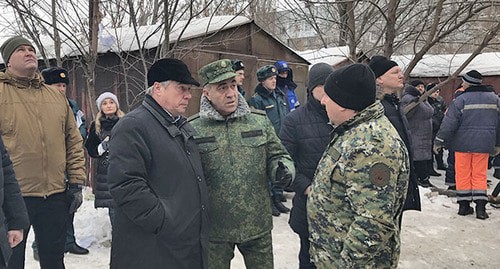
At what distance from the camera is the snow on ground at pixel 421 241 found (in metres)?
3.90

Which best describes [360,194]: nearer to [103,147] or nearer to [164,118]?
[164,118]

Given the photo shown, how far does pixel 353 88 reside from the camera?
1.96 metres

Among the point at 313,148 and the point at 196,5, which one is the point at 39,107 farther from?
the point at 196,5

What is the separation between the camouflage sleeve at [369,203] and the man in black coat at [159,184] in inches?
34.1

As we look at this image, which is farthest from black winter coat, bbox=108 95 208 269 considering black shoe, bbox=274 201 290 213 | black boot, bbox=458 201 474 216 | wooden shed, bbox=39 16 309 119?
black boot, bbox=458 201 474 216

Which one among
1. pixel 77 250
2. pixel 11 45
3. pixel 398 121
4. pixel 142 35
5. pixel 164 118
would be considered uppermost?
pixel 142 35

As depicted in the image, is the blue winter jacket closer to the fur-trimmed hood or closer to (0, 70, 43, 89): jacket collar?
the fur-trimmed hood

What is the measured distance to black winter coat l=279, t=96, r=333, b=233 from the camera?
2943mm

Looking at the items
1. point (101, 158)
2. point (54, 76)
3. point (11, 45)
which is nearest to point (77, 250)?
point (101, 158)

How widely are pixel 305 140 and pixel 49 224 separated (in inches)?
79.1

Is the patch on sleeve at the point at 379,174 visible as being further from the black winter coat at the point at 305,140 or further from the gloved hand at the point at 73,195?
the gloved hand at the point at 73,195

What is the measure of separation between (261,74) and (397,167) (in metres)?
3.53

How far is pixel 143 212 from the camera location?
6.47 feet

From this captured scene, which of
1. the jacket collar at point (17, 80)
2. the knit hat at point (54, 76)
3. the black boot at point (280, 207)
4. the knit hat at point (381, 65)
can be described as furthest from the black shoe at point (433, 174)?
the jacket collar at point (17, 80)
